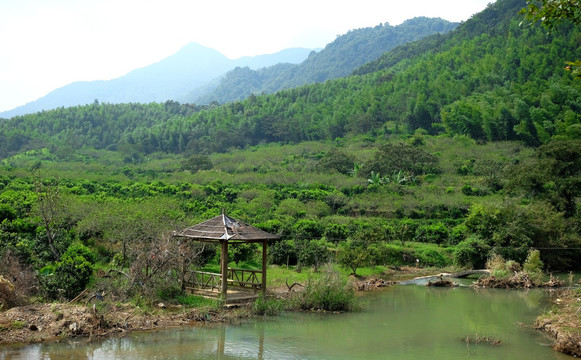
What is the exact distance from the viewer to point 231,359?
12.1 meters

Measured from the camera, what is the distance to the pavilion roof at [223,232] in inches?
636

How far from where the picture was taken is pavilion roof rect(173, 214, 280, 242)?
1616 centimetres

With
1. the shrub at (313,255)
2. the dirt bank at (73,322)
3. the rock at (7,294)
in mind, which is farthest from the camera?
the shrub at (313,255)

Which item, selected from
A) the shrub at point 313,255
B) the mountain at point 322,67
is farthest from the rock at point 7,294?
the mountain at point 322,67

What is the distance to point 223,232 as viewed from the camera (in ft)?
53.4

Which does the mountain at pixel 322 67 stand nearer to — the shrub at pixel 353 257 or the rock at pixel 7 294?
the shrub at pixel 353 257

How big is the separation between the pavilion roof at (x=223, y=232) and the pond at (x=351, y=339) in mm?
2515

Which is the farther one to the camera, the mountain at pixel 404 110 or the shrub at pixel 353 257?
the mountain at pixel 404 110

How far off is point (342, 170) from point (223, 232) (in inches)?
1501

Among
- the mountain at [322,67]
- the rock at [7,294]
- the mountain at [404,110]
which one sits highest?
the mountain at [322,67]

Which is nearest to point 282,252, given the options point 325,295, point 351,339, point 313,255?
point 313,255

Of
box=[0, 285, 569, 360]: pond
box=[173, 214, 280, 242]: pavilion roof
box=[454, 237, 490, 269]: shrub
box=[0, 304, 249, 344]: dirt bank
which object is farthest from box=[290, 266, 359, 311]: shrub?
box=[454, 237, 490, 269]: shrub

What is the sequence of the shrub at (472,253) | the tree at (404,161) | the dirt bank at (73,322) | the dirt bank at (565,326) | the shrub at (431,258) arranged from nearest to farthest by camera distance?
the dirt bank at (73,322) → the dirt bank at (565,326) → the shrub at (472,253) → the shrub at (431,258) → the tree at (404,161)

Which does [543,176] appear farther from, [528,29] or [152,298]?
[528,29]
